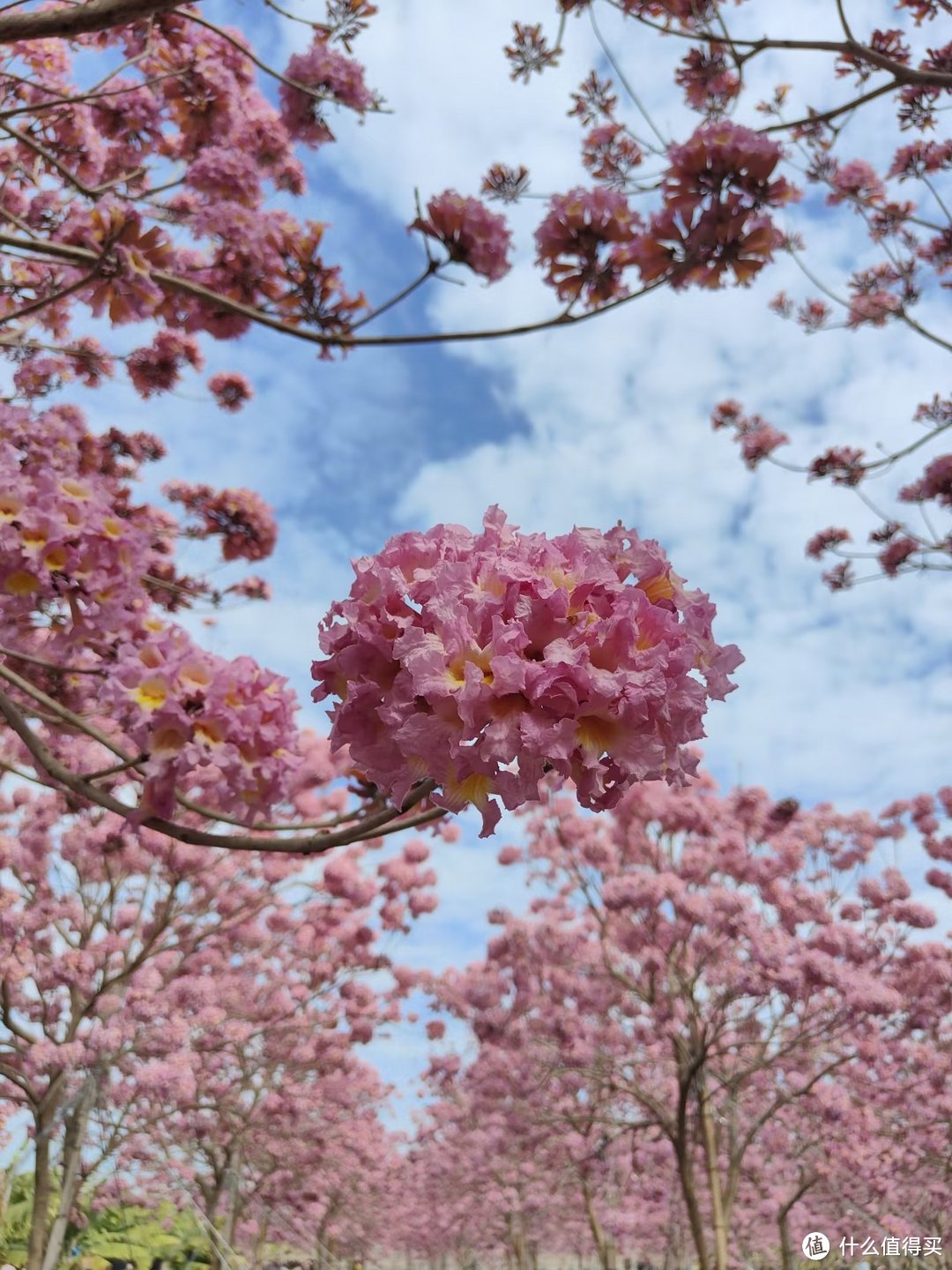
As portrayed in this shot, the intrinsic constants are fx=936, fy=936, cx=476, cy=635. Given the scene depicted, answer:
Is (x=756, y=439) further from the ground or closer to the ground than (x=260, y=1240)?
further from the ground

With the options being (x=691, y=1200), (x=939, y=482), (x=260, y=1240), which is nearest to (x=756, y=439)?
(x=939, y=482)

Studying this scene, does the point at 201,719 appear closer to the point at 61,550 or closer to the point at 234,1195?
the point at 61,550

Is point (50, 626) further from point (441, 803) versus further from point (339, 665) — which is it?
point (441, 803)

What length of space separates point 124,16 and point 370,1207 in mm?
36788

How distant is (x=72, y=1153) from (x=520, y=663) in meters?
9.66

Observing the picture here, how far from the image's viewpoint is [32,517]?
2.70 metres

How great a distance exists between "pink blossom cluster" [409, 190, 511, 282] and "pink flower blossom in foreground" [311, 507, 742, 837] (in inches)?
80.3

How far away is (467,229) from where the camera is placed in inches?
133

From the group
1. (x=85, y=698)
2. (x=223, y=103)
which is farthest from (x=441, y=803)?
(x=223, y=103)

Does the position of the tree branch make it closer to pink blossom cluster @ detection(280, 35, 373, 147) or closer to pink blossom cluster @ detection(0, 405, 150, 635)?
pink blossom cluster @ detection(0, 405, 150, 635)

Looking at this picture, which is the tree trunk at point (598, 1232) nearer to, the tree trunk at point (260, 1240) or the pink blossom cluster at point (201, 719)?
the tree trunk at point (260, 1240)

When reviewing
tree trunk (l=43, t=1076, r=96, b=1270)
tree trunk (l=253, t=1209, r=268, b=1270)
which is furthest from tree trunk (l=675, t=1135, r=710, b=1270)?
tree trunk (l=253, t=1209, r=268, b=1270)

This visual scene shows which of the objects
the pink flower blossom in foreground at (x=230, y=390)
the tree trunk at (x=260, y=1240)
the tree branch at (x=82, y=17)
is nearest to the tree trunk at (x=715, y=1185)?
the pink flower blossom in foreground at (x=230, y=390)

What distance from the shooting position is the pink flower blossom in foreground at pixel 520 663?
59.9 inches
